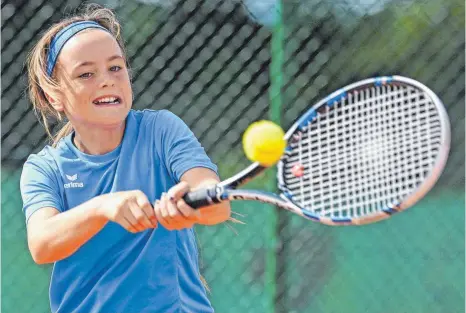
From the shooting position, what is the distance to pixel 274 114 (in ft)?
11.8

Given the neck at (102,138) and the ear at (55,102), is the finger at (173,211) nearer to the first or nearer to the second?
the neck at (102,138)

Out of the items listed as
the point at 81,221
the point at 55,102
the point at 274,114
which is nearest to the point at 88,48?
the point at 55,102

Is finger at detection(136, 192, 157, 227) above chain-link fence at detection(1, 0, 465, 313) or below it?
above

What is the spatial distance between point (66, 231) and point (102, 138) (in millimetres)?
274

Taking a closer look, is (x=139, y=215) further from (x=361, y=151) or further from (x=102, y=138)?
(x=361, y=151)

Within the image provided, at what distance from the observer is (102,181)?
2.20m

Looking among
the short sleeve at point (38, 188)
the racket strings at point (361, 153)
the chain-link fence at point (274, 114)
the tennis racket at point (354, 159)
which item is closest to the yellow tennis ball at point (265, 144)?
the tennis racket at point (354, 159)

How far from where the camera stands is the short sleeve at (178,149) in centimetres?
212

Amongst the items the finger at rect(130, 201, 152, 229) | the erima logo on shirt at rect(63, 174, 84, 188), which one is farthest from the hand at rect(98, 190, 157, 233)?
the erima logo on shirt at rect(63, 174, 84, 188)

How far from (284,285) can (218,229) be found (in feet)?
1.10

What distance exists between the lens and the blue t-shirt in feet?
7.06

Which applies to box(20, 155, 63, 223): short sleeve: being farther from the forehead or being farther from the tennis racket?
the tennis racket

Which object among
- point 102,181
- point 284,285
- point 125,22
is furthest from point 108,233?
point 125,22

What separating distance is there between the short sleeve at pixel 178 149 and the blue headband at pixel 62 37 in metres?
0.27
